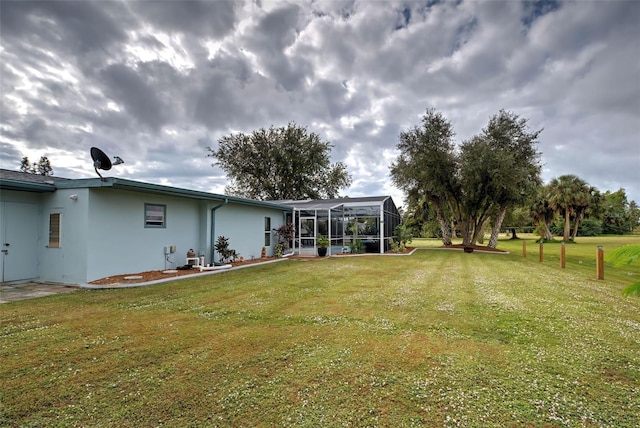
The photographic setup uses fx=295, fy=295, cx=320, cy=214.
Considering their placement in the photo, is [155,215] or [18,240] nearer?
[18,240]

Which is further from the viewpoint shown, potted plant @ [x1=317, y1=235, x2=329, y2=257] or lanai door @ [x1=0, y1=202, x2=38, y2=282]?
potted plant @ [x1=317, y1=235, x2=329, y2=257]

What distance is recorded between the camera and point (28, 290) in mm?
6855

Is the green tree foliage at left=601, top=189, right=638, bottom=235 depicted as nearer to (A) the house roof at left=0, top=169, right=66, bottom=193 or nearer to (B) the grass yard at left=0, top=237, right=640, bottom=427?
(B) the grass yard at left=0, top=237, right=640, bottom=427

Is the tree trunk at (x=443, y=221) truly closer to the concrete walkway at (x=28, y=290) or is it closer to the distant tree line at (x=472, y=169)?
the distant tree line at (x=472, y=169)

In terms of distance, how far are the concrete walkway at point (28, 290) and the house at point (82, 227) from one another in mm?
341

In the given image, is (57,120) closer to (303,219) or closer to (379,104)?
(303,219)

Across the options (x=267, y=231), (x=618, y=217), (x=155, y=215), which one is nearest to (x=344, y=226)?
(x=267, y=231)

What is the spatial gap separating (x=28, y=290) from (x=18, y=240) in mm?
1811

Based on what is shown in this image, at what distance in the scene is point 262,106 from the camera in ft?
52.9

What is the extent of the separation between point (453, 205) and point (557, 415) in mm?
21217

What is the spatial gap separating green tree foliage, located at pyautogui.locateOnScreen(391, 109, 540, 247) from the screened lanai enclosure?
5.13 metres

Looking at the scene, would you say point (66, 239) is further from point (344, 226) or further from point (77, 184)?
point (344, 226)

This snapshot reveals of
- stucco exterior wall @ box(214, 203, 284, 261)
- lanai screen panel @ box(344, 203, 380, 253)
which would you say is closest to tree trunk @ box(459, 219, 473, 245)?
lanai screen panel @ box(344, 203, 380, 253)

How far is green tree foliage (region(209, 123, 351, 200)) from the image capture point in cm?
2869
